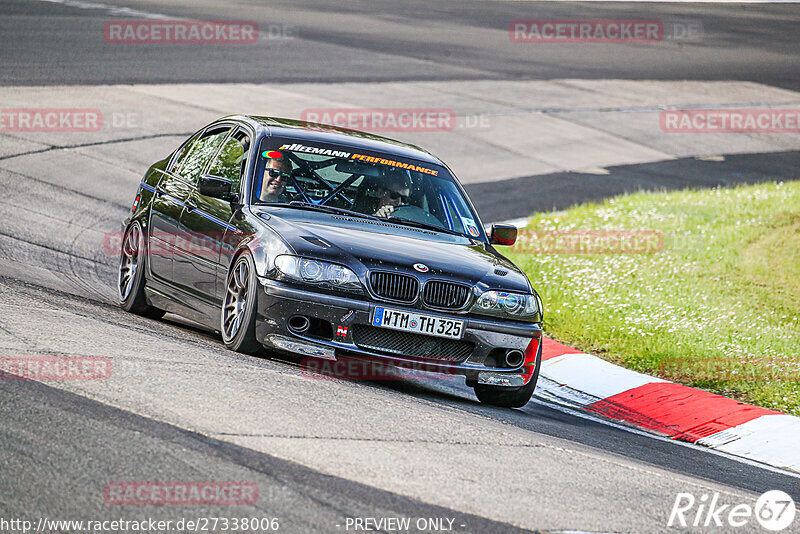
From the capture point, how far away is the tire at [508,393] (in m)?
7.80

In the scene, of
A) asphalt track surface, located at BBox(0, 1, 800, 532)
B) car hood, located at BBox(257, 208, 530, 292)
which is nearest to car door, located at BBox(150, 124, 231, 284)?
asphalt track surface, located at BBox(0, 1, 800, 532)

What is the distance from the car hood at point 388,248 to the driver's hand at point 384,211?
6.6 inches

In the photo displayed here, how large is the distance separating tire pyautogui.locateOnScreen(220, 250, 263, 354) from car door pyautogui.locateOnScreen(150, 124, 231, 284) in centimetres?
99

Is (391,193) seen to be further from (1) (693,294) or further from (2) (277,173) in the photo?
(1) (693,294)

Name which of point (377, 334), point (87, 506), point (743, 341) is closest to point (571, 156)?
point (743, 341)

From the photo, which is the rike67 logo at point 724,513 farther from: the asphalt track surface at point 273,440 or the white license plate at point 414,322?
the white license plate at point 414,322

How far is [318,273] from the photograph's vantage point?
7223 millimetres

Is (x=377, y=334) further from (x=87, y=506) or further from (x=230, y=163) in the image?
(x=87, y=506)

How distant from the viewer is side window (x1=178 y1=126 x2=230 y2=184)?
916 centimetres

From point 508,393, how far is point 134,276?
3.22 meters

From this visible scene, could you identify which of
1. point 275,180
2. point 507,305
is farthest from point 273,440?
point 275,180

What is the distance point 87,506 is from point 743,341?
7.01 m

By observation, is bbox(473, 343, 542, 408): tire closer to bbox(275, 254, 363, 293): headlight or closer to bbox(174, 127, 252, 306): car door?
bbox(275, 254, 363, 293): headlight

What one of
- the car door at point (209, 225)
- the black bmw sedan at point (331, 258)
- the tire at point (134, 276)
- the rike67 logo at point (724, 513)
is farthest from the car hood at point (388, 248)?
the rike67 logo at point (724, 513)
